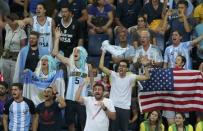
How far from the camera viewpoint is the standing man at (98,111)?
14.2 m

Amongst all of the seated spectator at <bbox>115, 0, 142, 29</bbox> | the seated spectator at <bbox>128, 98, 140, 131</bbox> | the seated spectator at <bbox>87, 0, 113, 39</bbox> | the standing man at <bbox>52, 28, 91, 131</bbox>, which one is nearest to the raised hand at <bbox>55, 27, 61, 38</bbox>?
the standing man at <bbox>52, 28, 91, 131</bbox>

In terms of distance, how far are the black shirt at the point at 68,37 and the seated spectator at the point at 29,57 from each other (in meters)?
0.89

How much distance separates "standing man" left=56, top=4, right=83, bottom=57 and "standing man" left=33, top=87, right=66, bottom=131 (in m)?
2.01

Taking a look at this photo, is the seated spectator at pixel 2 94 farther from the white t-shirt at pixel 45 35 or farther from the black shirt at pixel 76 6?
the black shirt at pixel 76 6

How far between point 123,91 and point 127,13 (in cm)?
292

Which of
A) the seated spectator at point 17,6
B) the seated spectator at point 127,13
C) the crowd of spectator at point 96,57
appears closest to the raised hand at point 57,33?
the crowd of spectator at point 96,57

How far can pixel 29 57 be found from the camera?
1609 cm

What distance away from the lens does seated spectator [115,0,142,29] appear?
1780cm

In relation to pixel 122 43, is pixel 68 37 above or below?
above

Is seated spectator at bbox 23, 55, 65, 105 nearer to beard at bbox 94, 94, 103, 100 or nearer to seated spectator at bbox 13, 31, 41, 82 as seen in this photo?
seated spectator at bbox 13, 31, 41, 82

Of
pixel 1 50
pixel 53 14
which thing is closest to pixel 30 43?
pixel 1 50

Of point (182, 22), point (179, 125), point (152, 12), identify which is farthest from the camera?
point (152, 12)

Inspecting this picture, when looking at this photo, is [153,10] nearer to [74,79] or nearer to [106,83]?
[106,83]

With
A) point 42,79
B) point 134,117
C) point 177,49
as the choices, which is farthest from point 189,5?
point 42,79
